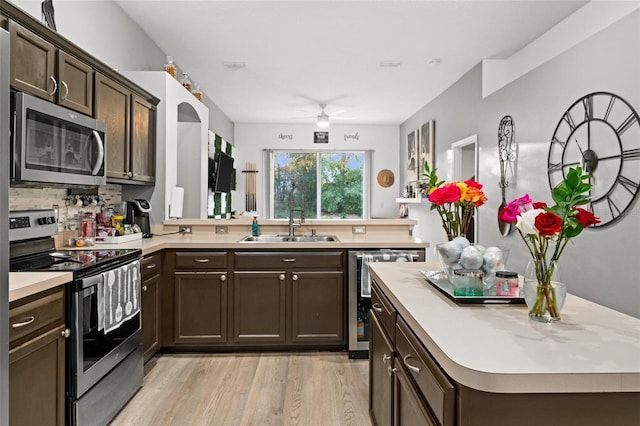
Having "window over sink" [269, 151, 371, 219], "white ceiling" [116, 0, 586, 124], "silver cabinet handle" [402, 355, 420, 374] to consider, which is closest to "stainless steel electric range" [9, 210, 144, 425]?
"silver cabinet handle" [402, 355, 420, 374]

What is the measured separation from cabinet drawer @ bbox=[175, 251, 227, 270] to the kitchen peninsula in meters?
2.09

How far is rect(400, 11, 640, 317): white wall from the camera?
8.99ft

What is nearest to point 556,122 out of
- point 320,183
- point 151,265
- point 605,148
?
point 605,148

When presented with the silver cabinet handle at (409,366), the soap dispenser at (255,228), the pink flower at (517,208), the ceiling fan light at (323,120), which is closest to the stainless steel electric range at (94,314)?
the soap dispenser at (255,228)

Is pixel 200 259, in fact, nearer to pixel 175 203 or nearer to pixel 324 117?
pixel 175 203

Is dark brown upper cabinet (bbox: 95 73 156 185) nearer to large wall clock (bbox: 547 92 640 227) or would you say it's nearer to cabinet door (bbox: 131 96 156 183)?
cabinet door (bbox: 131 96 156 183)

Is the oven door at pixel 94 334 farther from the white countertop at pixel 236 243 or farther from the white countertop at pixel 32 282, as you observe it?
the white countertop at pixel 236 243

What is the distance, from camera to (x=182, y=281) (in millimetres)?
3184

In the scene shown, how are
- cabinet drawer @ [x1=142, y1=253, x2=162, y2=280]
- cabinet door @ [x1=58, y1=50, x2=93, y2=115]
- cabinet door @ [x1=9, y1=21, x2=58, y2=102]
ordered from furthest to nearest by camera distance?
cabinet drawer @ [x1=142, y1=253, x2=162, y2=280]
cabinet door @ [x1=58, y1=50, x2=93, y2=115]
cabinet door @ [x1=9, y1=21, x2=58, y2=102]

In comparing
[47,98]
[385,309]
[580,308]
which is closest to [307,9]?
[47,98]

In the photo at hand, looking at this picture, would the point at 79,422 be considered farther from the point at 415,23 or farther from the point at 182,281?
the point at 415,23

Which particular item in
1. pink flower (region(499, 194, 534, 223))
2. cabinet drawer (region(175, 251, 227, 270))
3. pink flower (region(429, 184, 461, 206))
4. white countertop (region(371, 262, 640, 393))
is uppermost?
pink flower (region(429, 184, 461, 206))

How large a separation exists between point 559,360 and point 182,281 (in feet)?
9.19

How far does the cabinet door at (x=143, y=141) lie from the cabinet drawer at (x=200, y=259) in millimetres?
725
